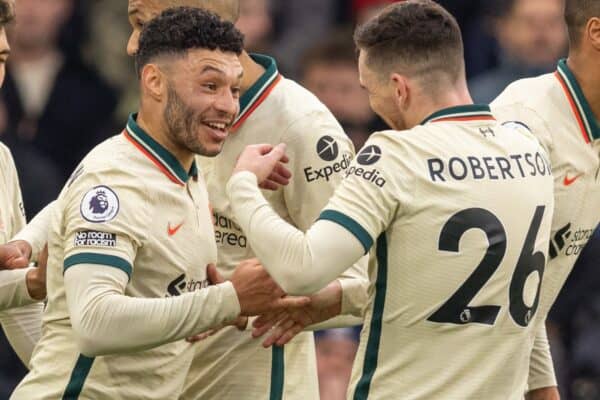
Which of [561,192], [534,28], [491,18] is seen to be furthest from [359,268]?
[491,18]

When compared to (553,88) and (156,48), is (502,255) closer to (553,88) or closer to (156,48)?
(553,88)

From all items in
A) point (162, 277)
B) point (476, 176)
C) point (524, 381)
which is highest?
point (476, 176)

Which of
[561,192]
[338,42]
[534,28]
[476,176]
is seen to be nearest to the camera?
[476,176]

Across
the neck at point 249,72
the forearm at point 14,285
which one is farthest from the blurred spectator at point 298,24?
the forearm at point 14,285

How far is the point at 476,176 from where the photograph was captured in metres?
5.34

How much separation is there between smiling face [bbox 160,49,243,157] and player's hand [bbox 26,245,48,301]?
29.8 inches

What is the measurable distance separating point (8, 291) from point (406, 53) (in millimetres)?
1783

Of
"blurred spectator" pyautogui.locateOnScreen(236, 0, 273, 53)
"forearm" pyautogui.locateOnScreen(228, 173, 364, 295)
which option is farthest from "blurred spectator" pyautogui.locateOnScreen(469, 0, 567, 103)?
"forearm" pyautogui.locateOnScreen(228, 173, 364, 295)

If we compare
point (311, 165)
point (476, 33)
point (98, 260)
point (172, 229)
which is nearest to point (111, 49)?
point (476, 33)

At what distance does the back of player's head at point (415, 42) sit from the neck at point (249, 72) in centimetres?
77

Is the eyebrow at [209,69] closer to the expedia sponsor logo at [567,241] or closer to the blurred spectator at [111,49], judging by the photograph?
the expedia sponsor logo at [567,241]

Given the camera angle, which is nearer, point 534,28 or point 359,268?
point 359,268

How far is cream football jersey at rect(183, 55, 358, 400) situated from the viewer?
20.0 feet

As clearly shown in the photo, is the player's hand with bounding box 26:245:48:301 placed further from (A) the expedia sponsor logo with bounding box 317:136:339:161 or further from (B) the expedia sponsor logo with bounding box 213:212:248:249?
(A) the expedia sponsor logo with bounding box 317:136:339:161
